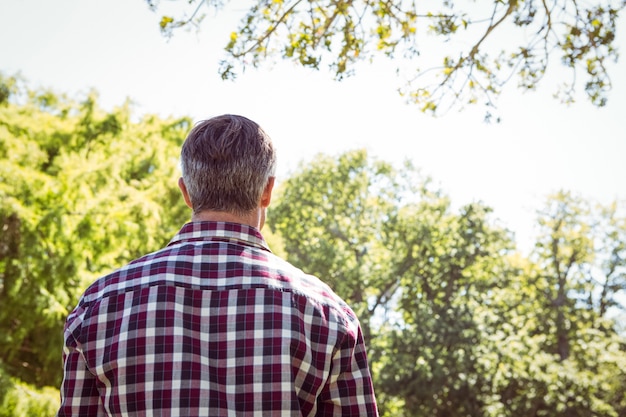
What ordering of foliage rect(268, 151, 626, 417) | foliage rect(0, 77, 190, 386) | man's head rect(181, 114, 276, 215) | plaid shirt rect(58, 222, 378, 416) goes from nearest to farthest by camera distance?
plaid shirt rect(58, 222, 378, 416), man's head rect(181, 114, 276, 215), foliage rect(0, 77, 190, 386), foliage rect(268, 151, 626, 417)

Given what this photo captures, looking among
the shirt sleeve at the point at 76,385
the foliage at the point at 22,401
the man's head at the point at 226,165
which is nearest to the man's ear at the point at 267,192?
the man's head at the point at 226,165

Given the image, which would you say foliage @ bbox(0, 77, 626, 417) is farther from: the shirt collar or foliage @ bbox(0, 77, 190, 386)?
the shirt collar

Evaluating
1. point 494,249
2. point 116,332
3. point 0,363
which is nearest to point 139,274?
point 116,332

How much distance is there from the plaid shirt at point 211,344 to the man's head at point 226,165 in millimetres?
118

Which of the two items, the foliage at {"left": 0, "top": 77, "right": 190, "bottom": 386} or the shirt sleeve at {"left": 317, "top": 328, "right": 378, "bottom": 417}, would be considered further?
the foliage at {"left": 0, "top": 77, "right": 190, "bottom": 386}

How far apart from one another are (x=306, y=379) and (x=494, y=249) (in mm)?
19823

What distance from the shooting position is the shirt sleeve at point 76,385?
1.30 m

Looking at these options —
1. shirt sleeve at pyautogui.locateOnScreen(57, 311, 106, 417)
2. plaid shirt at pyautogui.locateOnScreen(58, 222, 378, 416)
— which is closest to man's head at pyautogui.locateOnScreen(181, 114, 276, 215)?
plaid shirt at pyautogui.locateOnScreen(58, 222, 378, 416)

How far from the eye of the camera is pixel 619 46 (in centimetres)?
401

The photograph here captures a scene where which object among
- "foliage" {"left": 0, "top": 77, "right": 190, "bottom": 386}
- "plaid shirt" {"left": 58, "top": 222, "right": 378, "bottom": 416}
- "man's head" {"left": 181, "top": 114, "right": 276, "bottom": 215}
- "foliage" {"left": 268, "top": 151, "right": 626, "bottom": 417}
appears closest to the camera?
Answer: "plaid shirt" {"left": 58, "top": 222, "right": 378, "bottom": 416}

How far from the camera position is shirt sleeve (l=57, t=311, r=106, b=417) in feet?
4.28

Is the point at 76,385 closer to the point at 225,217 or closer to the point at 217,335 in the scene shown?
the point at 217,335

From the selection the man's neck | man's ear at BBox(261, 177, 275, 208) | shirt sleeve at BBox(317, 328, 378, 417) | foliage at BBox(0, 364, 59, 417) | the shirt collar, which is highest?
man's ear at BBox(261, 177, 275, 208)

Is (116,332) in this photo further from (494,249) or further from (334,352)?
(494,249)
